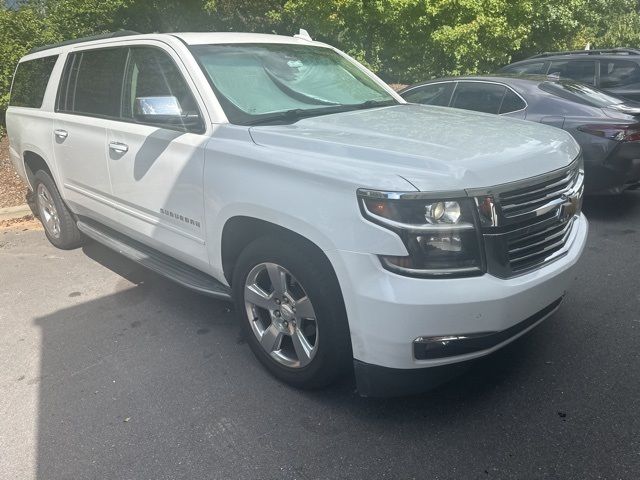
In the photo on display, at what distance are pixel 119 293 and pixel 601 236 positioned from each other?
14.6 ft

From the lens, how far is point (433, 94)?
7.45 metres

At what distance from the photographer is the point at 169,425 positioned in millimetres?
2998

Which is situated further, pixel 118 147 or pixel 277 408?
pixel 118 147

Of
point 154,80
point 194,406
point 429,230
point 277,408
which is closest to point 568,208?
point 429,230

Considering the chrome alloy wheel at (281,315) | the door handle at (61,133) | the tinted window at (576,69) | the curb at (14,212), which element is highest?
the door handle at (61,133)

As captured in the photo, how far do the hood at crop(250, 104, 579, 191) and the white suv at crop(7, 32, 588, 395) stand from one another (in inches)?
0.5

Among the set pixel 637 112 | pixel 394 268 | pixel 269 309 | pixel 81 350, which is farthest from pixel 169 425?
pixel 637 112

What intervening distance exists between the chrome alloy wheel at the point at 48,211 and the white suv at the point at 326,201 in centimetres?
128

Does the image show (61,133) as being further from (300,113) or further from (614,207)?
(614,207)

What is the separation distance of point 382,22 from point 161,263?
1270 cm

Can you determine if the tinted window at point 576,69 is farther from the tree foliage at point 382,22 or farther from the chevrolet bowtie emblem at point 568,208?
the chevrolet bowtie emblem at point 568,208

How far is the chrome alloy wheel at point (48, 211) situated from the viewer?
18.6 ft

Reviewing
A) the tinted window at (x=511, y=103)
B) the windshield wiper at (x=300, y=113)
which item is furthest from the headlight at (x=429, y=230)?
the tinted window at (x=511, y=103)

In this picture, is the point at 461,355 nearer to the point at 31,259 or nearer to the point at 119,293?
the point at 119,293
